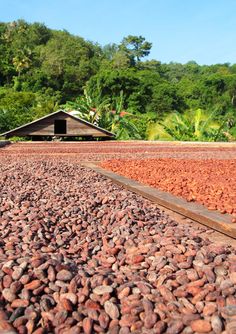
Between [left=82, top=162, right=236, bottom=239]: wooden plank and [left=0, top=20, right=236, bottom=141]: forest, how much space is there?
20631 mm

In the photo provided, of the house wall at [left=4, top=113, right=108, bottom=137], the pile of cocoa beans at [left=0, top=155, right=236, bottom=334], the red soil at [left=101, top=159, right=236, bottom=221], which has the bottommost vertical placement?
the house wall at [left=4, top=113, right=108, bottom=137]

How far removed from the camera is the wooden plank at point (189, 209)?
12.2 feet

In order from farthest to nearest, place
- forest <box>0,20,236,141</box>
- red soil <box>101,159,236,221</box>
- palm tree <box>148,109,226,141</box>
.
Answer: forest <box>0,20,236,141</box> < palm tree <box>148,109,226,141</box> < red soil <box>101,159,236,221</box>

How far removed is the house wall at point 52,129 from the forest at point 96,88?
1799mm

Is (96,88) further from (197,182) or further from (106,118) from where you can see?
(197,182)

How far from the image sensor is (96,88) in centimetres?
5162

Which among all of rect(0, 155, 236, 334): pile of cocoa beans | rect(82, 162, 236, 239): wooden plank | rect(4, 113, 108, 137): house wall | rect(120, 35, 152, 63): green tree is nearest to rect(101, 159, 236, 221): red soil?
rect(82, 162, 236, 239): wooden plank

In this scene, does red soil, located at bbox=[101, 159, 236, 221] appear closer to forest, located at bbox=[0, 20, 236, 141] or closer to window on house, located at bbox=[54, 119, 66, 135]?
forest, located at bbox=[0, 20, 236, 141]

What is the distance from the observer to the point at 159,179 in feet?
22.1

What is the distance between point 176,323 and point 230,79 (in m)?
70.8

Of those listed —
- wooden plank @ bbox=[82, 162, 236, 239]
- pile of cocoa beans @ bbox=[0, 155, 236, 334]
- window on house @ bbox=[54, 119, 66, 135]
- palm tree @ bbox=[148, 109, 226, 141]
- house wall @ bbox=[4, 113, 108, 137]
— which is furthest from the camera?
window on house @ bbox=[54, 119, 66, 135]

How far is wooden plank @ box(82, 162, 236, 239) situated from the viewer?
146 inches

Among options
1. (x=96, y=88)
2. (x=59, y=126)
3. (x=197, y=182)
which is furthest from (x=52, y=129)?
(x=96, y=88)

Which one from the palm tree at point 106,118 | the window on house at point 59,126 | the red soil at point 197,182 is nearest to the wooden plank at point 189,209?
the red soil at point 197,182
